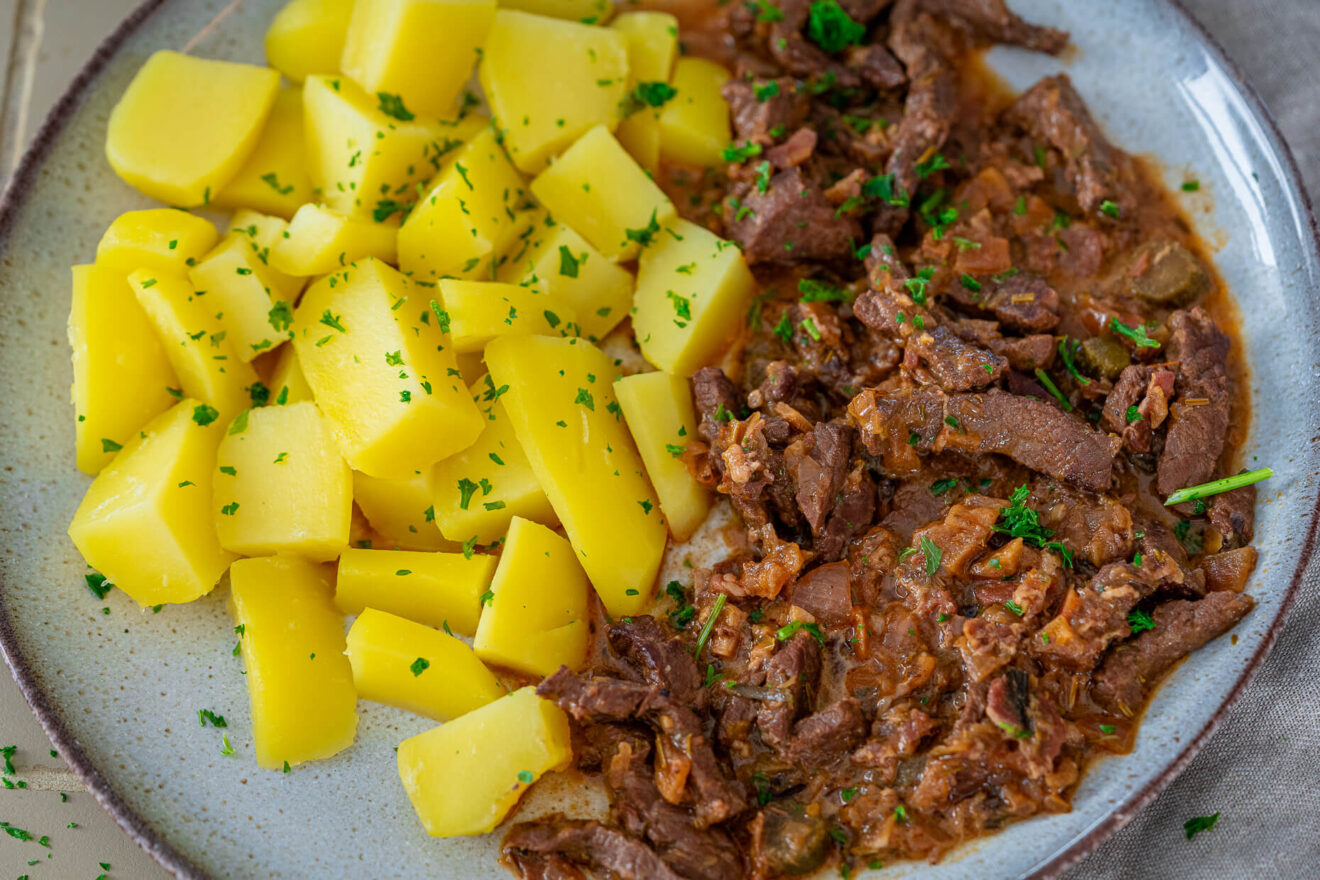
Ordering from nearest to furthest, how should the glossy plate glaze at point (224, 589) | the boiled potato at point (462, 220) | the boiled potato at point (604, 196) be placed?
the glossy plate glaze at point (224, 589), the boiled potato at point (462, 220), the boiled potato at point (604, 196)

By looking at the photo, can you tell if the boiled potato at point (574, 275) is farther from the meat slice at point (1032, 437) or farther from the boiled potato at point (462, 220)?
the meat slice at point (1032, 437)

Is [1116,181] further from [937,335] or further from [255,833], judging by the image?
[255,833]

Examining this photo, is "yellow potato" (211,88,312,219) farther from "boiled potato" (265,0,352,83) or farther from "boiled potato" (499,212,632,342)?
"boiled potato" (499,212,632,342)

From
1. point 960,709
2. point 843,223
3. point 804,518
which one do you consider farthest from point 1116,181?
point 960,709

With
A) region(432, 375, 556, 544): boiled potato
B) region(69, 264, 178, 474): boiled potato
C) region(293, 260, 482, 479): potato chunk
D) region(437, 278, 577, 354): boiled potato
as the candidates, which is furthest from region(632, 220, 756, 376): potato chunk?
region(69, 264, 178, 474): boiled potato

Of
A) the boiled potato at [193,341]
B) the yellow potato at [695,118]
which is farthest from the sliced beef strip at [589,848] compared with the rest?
the yellow potato at [695,118]

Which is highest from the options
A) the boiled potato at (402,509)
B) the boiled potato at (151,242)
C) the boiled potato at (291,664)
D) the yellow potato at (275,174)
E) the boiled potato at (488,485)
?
the yellow potato at (275,174)

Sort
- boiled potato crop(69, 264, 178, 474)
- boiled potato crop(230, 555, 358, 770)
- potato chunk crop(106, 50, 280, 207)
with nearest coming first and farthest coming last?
boiled potato crop(230, 555, 358, 770), boiled potato crop(69, 264, 178, 474), potato chunk crop(106, 50, 280, 207)
